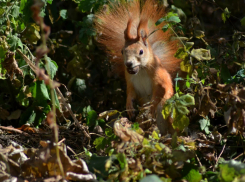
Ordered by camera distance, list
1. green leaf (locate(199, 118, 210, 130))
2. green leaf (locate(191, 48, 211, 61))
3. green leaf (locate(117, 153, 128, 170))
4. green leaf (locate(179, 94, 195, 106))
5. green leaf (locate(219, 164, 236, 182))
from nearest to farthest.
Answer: green leaf (locate(219, 164, 236, 182)) < green leaf (locate(117, 153, 128, 170)) < green leaf (locate(179, 94, 195, 106)) < green leaf (locate(191, 48, 211, 61)) < green leaf (locate(199, 118, 210, 130))

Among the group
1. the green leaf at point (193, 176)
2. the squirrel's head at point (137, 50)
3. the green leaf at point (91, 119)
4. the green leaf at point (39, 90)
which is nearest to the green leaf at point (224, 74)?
the squirrel's head at point (137, 50)

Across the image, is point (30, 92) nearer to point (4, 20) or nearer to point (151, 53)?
point (4, 20)

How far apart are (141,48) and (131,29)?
31cm

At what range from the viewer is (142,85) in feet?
12.1

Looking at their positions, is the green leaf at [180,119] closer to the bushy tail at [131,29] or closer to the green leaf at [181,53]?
the green leaf at [181,53]

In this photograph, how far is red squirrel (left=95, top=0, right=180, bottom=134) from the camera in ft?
11.3

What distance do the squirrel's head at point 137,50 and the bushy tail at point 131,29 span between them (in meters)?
0.14

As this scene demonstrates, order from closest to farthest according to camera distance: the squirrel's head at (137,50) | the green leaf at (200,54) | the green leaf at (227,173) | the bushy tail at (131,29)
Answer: the green leaf at (227,173) < the green leaf at (200,54) < the squirrel's head at (137,50) < the bushy tail at (131,29)

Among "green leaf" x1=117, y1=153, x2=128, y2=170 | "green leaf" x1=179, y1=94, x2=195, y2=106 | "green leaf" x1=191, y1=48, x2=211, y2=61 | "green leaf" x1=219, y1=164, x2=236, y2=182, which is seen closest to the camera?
"green leaf" x1=219, y1=164, x2=236, y2=182

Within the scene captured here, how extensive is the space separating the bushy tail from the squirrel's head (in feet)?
0.44

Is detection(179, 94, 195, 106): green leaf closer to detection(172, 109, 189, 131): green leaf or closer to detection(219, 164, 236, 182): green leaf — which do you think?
detection(172, 109, 189, 131): green leaf

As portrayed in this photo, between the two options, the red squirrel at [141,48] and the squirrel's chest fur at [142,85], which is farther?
the squirrel's chest fur at [142,85]

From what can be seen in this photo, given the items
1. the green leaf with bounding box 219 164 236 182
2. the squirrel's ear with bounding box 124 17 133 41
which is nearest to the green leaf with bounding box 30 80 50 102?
the squirrel's ear with bounding box 124 17 133 41

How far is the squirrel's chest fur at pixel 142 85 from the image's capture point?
3.63 metres
